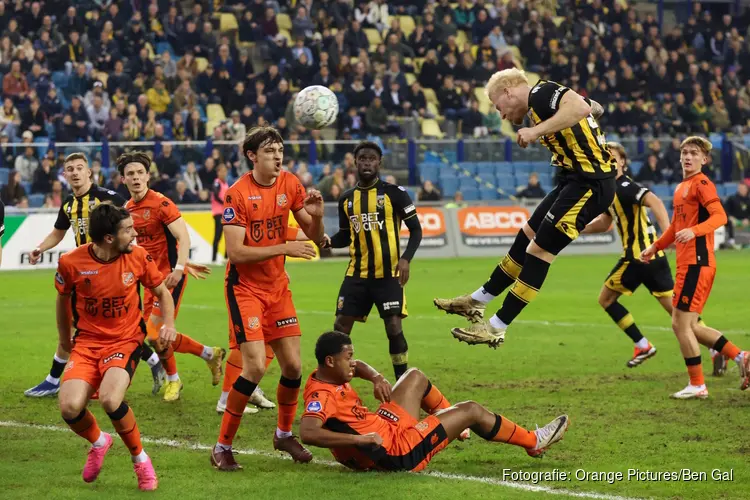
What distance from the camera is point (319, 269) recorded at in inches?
950

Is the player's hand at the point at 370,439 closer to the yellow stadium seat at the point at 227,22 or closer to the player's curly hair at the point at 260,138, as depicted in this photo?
the player's curly hair at the point at 260,138

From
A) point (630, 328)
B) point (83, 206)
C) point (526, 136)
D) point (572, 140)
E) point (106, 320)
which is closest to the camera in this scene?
point (526, 136)

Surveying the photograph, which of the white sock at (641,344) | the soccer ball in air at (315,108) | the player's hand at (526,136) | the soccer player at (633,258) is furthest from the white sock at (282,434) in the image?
the white sock at (641,344)

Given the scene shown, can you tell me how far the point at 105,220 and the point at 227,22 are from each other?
26102 millimetres

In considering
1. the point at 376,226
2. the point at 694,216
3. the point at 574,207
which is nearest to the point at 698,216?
the point at 694,216

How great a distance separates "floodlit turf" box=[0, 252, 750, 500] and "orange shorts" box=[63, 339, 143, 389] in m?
0.70

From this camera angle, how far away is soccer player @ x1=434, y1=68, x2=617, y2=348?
26.0 feet

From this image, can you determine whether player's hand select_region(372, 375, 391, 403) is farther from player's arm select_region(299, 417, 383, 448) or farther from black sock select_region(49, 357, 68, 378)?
black sock select_region(49, 357, 68, 378)

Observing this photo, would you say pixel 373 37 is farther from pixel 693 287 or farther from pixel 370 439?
pixel 370 439

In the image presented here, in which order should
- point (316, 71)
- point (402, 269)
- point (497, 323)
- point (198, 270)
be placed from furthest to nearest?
point (316, 71)
point (402, 269)
point (198, 270)
point (497, 323)

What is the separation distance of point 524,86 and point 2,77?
70.9 ft

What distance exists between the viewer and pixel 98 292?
768 cm

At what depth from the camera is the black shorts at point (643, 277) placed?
12289 millimetres

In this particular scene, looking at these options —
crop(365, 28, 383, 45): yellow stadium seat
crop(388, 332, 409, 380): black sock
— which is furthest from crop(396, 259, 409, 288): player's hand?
crop(365, 28, 383, 45): yellow stadium seat
